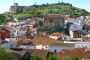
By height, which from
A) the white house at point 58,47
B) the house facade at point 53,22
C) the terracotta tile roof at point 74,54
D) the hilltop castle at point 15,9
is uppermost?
the terracotta tile roof at point 74,54

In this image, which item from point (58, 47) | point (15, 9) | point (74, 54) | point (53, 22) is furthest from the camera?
point (15, 9)

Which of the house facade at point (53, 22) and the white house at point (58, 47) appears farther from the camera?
the house facade at point (53, 22)

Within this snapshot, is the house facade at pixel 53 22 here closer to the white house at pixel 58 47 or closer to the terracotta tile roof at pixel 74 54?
the white house at pixel 58 47

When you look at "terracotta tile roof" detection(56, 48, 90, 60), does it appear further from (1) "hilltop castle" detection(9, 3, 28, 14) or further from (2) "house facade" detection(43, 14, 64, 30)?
(1) "hilltop castle" detection(9, 3, 28, 14)

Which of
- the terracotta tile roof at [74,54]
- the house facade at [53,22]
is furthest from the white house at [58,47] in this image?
the house facade at [53,22]

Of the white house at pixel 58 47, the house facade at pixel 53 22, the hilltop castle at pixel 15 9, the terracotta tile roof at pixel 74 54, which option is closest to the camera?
the terracotta tile roof at pixel 74 54

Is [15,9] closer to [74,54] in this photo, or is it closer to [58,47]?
[58,47]

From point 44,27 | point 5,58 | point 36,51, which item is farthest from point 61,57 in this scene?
point 44,27

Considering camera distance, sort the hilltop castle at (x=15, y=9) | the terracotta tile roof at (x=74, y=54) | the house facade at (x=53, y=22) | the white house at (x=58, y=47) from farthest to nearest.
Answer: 1. the hilltop castle at (x=15, y=9)
2. the house facade at (x=53, y=22)
3. the white house at (x=58, y=47)
4. the terracotta tile roof at (x=74, y=54)

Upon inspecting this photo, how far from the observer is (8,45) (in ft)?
160

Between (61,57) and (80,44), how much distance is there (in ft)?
36.2

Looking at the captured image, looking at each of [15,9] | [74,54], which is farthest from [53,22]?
[15,9]

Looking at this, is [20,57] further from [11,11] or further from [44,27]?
[11,11]

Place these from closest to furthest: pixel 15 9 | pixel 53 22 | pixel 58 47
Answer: pixel 58 47
pixel 53 22
pixel 15 9
